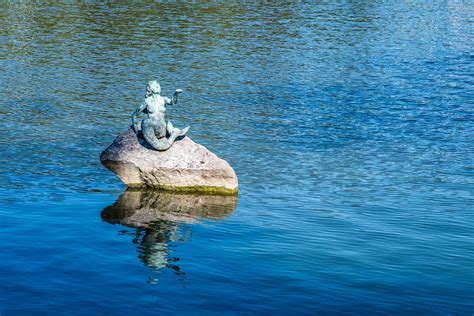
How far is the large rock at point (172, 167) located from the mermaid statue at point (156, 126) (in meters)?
0.29

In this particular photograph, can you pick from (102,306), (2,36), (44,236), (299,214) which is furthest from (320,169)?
(2,36)

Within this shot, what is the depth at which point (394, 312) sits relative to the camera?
19625mm

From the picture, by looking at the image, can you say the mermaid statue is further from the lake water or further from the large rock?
the lake water

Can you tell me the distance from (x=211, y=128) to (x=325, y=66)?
17883 millimetres

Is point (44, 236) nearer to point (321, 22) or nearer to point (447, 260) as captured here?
point (447, 260)

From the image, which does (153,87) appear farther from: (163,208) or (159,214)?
(159,214)

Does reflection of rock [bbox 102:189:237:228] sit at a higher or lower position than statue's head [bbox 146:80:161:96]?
lower

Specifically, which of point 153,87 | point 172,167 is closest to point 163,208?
point 172,167

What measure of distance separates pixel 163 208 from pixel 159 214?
736 mm

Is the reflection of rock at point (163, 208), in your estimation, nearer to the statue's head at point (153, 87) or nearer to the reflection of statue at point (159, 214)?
the reflection of statue at point (159, 214)

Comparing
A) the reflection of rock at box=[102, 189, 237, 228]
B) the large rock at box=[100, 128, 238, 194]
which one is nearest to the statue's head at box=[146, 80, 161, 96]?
the large rock at box=[100, 128, 238, 194]

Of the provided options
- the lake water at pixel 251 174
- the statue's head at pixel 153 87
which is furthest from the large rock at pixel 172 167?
the statue's head at pixel 153 87

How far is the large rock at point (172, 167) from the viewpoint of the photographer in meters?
29.0

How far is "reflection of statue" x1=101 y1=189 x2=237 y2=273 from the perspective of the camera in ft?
76.2
